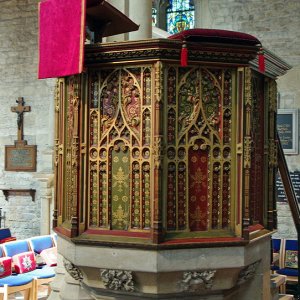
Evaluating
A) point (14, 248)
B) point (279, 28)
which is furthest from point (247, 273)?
point (279, 28)

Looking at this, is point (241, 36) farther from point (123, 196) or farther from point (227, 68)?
point (123, 196)

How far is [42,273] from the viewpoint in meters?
5.97

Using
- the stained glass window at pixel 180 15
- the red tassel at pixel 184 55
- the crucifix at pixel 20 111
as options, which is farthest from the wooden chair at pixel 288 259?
the crucifix at pixel 20 111

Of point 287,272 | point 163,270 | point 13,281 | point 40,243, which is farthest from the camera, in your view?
point 40,243

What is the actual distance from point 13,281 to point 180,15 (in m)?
5.88

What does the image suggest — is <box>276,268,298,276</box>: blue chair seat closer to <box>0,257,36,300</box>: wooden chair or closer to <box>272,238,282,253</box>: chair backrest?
<box>272,238,282,253</box>: chair backrest

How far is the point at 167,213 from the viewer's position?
2.29 metres

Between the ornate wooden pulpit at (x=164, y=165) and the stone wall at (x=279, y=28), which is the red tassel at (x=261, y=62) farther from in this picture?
the stone wall at (x=279, y=28)

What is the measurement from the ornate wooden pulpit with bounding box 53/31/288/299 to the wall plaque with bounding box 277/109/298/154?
6.01 metres

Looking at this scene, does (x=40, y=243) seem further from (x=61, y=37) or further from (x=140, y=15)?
(x=61, y=37)

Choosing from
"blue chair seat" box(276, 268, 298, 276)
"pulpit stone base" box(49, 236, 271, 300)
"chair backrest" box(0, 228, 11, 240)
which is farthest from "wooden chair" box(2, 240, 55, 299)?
"pulpit stone base" box(49, 236, 271, 300)

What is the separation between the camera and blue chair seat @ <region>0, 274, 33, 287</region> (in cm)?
545

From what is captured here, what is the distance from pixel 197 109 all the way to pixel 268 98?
55cm

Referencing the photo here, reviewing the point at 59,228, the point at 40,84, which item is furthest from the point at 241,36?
the point at 40,84
